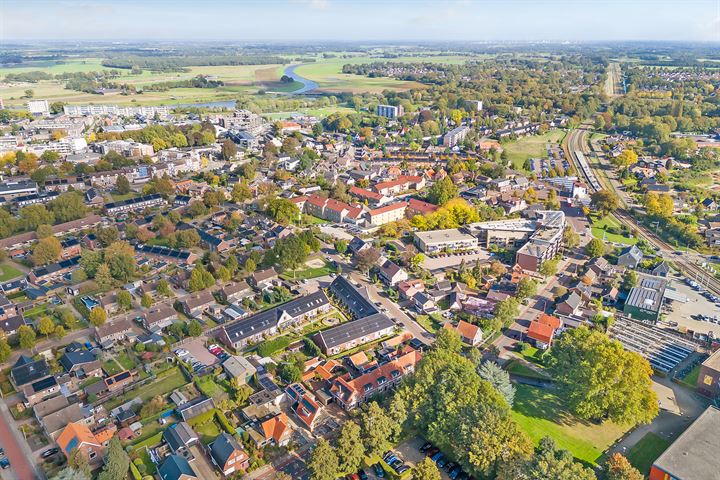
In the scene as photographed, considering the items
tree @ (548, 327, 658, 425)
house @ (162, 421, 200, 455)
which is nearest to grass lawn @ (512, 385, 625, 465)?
tree @ (548, 327, 658, 425)

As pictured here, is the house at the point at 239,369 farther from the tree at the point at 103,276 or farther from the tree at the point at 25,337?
the tree at the point at 103,276

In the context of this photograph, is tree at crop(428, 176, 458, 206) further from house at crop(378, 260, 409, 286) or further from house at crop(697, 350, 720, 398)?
house at crop(697, 350, 720, 398)

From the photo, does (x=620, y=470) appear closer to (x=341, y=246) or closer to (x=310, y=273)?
(x=310, y=273)

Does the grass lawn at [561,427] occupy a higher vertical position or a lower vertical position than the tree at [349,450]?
lower

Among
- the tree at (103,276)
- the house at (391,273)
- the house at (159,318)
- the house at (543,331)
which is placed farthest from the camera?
the house at (391,273)

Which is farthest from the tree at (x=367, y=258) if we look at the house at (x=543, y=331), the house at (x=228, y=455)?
the house at (x=228, y=455)
